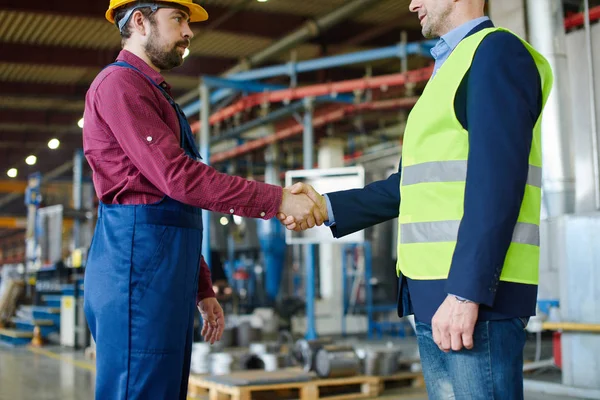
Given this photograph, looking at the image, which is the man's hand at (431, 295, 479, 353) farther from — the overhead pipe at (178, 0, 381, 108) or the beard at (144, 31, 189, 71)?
the overhead pipe at (178, 0, 381, 108)

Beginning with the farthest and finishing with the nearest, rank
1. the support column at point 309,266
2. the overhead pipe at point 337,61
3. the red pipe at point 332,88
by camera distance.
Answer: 1. the support column at point 309,266
2. the red pipe at point 332,88
3. the overhead pipe at point 337,61

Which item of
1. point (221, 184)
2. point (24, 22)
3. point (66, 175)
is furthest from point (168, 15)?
point (66, 175)

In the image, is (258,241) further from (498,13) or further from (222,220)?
(498,13)

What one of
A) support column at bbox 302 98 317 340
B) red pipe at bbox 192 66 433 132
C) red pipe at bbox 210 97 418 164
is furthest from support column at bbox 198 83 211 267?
red pipe at bbox 210 97 418 164

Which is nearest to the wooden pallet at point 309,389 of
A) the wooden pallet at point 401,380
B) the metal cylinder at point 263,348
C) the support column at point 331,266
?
the wooden pallet at point 401,380

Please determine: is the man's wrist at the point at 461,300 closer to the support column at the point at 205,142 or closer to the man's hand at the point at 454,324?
the man's hand at the point at 454,324

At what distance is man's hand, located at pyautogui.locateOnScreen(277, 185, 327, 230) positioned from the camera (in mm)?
2509

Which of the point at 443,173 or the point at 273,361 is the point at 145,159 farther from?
the point at 273,361

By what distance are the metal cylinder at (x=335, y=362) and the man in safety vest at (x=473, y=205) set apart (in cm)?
428

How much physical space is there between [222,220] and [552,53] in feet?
31.0

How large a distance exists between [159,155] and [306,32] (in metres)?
10.5

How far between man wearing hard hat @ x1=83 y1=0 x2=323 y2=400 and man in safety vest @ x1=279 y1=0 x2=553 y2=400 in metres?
0.63

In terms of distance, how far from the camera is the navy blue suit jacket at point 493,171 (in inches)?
70.6

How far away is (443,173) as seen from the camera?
196 centimetres
